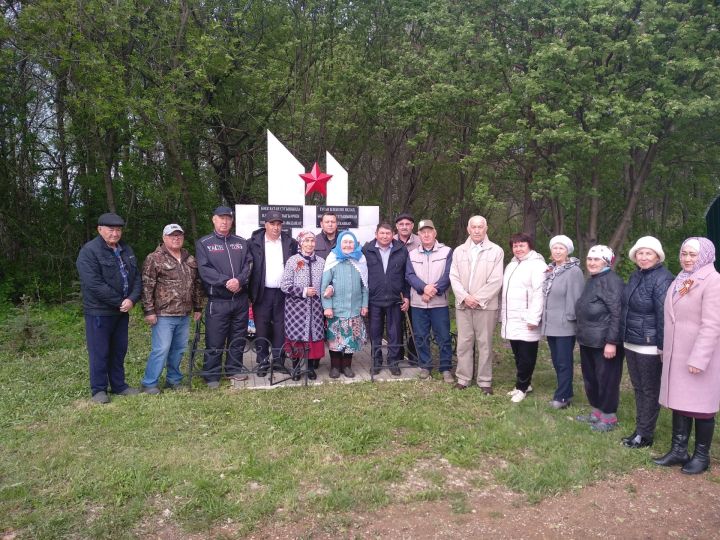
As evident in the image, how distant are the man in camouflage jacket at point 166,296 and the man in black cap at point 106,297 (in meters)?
0.15

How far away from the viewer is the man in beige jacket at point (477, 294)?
17.5 feet

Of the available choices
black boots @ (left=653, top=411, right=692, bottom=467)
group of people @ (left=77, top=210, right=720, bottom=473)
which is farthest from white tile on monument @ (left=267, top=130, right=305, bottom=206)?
black boots @ (left=653, top=411, right=692, bottom=467)

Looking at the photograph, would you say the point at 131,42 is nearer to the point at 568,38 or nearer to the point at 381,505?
the point at 568,38

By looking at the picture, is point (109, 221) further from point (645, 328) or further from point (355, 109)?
point (355, 109)

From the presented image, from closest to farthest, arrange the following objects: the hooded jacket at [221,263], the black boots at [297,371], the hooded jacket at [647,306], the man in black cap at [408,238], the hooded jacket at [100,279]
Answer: the hooded jacket at [647,306] → the hooded jacket at [100,279] → the hooded jacket at [221,263] → the black boots at [297,371] → the man in black cap at [408,238]

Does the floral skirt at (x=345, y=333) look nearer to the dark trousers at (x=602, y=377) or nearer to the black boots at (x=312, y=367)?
the black boots at (x=312, y=367)

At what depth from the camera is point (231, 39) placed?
1067cm

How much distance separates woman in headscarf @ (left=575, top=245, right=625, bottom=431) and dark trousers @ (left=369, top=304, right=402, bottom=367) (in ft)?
6.66

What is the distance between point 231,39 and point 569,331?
8887 millimetres

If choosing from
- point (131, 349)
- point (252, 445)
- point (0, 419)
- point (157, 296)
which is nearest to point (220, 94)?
point (131, 349)

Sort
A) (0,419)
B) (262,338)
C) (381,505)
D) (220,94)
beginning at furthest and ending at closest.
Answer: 1. (220,94)
2. (262,338)
3. (0,419)
4. (381,505)

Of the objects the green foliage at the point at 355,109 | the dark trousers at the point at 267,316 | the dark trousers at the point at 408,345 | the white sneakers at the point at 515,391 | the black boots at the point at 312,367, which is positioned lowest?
the white sneakers at the point at 515,391

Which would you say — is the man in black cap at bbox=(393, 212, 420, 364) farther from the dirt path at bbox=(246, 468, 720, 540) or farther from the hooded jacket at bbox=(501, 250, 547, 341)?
the dirt path at bbox=(246, 468, 720, 540)

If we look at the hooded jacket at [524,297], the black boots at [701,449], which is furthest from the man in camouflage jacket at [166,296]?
the black boots at [701,449]
